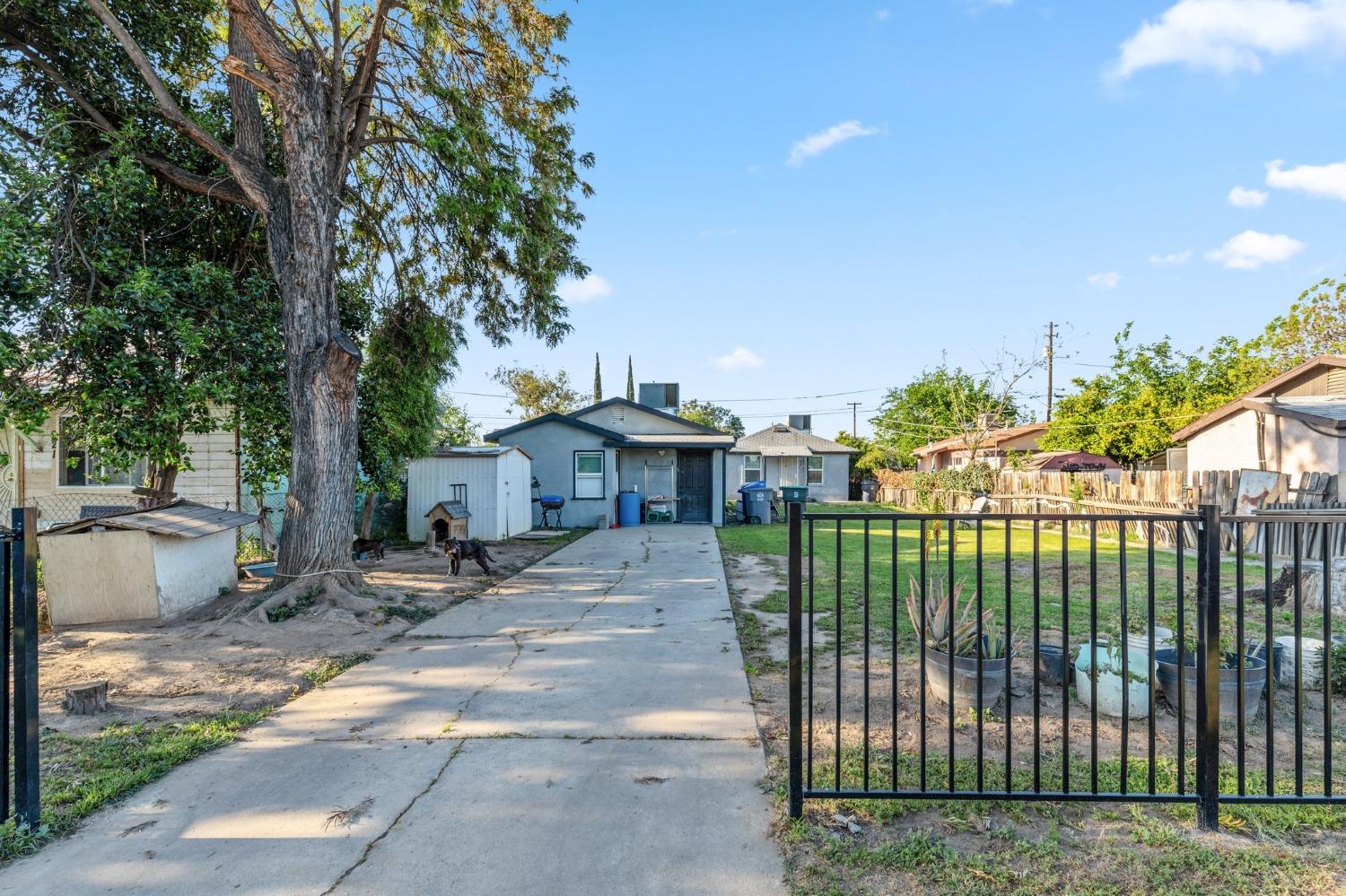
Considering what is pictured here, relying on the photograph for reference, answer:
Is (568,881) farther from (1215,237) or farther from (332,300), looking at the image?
(1215,237)

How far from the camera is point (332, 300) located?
7422mm

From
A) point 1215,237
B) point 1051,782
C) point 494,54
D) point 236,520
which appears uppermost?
point 494,54

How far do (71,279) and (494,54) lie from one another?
19.8ft

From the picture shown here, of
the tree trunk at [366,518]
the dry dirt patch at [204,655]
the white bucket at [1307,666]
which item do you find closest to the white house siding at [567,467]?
the tree trunk at [366,518]

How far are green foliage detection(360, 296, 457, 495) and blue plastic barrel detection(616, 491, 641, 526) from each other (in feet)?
25.6

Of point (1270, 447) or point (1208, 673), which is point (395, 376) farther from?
point (1270, 447)

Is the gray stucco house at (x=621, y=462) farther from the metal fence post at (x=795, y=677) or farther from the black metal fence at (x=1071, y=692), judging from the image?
the metal fence post at (x=795, y=677)

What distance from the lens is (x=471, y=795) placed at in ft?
9.36

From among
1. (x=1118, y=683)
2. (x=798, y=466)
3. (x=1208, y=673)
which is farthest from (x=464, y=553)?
(x=798, y=466)

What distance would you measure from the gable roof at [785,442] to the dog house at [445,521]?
1588 cm

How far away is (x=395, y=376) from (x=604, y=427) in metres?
10.5

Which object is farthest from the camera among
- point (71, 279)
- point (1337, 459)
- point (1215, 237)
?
point (1215, 237)

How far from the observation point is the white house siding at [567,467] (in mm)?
17812

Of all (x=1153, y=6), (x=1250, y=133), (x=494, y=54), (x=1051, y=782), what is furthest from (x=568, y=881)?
(x=1250, y=133)
